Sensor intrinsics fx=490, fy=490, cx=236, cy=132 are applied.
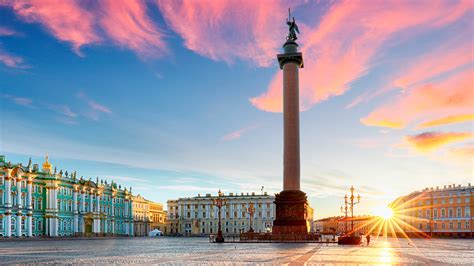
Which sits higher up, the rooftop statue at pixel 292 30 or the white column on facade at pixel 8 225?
the rooftop statue at pixel 292 30

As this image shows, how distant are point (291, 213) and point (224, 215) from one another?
343 ft

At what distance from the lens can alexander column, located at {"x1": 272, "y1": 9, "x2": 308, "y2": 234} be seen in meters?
55.8

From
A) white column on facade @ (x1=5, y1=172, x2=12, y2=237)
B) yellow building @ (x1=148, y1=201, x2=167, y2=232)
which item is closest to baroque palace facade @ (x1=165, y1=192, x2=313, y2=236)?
yellow building @ (x1=148, y1=201, x2=167, y2=232)

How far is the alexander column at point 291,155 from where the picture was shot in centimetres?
5581

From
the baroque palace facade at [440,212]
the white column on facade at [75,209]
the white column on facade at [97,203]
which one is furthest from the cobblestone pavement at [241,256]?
the baroque palace facade at [440,212]

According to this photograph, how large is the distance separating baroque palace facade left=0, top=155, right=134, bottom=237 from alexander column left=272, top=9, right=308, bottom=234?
54107 mm

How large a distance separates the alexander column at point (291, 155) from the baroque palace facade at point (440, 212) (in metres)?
65.6


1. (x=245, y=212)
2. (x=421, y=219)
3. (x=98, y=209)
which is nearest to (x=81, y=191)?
(x=98, y=209)

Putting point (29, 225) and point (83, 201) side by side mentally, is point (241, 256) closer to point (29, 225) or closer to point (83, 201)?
point (29, 225)

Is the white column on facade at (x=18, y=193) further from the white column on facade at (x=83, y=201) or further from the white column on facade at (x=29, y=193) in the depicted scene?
the white column on facade at (x=83, y=201)

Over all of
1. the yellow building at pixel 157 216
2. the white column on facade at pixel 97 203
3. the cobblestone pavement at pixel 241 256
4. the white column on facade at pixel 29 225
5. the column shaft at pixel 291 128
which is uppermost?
the column shaft at pixel 291 128

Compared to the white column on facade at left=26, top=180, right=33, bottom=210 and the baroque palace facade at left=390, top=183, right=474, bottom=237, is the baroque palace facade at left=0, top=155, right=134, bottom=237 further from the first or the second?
A: the baroque palace facade at left=390, top=183, right=474, bottom=237

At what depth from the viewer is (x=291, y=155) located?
5894cm

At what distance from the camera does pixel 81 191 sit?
112m
